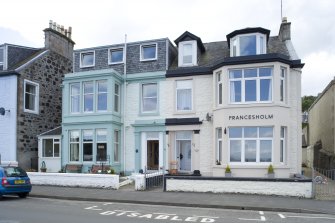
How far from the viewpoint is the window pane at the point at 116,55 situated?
80.1ft

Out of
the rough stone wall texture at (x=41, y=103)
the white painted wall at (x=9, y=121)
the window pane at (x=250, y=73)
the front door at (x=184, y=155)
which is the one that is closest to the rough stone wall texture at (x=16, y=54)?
the rough stone wall texture at (x=41, y=103)

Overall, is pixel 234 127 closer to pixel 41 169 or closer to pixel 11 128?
pixel 41 169

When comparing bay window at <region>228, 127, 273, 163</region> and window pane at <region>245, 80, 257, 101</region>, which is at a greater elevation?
window pane at <region>245, 80, 257, 101</region>

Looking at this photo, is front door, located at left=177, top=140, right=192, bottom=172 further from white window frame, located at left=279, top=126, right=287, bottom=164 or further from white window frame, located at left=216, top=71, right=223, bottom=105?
white window frame, located at left=279, top=126, right=287, bottom=164

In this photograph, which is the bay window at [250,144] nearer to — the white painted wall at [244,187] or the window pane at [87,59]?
the white painted wall at [244,187]

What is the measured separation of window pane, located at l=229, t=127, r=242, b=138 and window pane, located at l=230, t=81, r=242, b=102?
1595 millimetres

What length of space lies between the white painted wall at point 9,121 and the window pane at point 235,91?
1448cm

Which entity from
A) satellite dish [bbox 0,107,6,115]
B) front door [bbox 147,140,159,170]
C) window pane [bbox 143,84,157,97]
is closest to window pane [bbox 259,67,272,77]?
window pane [bbox 143,84,157,97]

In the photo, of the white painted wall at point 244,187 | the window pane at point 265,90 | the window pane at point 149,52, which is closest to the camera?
the white painted wall at point 244,187

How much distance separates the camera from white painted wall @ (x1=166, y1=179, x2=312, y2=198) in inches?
586

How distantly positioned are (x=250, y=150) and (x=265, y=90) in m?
3.44

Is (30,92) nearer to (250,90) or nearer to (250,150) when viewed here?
(250,90)

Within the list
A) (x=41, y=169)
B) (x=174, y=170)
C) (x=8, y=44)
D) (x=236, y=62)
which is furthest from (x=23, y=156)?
(x=236, y=62)

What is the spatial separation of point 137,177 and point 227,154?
5.47 metres
